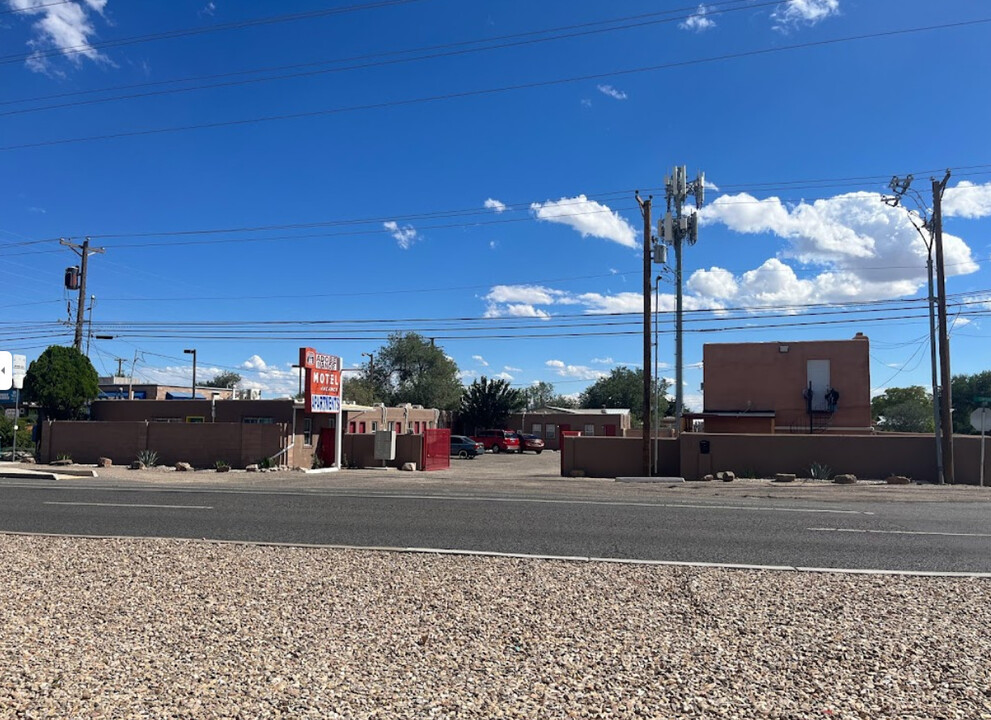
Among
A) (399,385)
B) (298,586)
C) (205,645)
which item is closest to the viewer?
(205,645)

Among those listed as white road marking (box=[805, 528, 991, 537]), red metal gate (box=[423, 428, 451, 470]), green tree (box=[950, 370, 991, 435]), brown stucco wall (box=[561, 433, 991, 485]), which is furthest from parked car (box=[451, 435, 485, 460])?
green tree (box=[950, 370, 991, 435])

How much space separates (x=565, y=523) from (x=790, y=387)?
35.1 metres

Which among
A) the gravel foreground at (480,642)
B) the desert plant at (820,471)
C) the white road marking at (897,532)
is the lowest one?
the gravel foreground at (480,642)

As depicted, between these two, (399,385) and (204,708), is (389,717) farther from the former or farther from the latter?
(399,385)

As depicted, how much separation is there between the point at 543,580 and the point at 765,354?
39645 millimetres

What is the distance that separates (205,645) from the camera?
18.2 ft

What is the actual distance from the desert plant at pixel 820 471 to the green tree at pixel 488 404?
112 ft

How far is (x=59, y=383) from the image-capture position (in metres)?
34.9

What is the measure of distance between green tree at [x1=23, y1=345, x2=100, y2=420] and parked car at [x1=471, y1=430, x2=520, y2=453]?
25.2 metres

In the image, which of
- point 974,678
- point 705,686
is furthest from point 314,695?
point 974,678

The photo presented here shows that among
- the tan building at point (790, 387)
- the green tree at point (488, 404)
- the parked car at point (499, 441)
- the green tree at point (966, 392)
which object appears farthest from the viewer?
the green tree at point (966, 392)

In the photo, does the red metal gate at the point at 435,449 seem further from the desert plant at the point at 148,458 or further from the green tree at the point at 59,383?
the green tree at the point at 59,383

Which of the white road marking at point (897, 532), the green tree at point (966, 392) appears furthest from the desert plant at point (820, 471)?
the green tree at point (966, 392)

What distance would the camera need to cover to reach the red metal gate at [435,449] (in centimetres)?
3353
